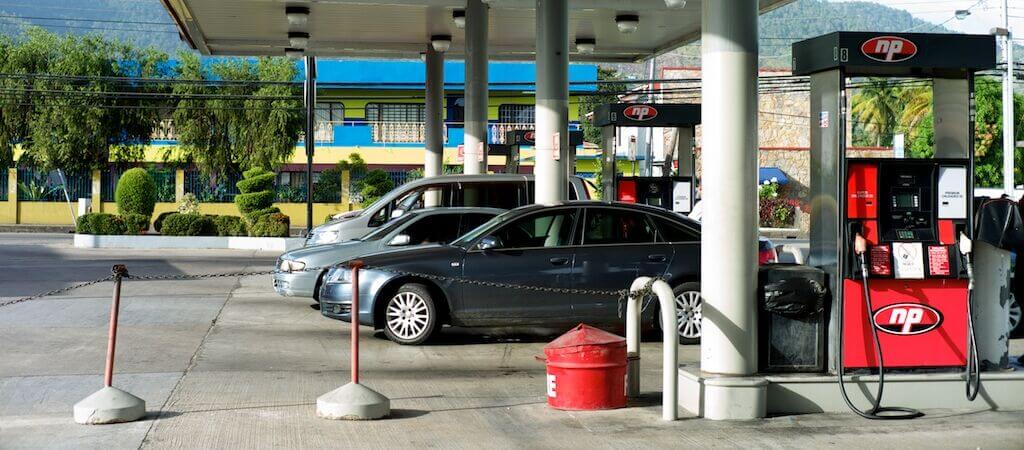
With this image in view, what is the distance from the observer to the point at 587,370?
31.6 ft

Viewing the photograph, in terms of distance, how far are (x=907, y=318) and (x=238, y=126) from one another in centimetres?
4906

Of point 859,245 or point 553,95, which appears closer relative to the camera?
point 859,245

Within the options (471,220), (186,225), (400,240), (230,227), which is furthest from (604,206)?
(186,225)

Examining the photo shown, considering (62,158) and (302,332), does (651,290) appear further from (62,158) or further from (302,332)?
(62,158)

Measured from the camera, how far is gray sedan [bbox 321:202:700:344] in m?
13.5

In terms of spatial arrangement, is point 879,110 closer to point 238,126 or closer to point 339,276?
point 238,126

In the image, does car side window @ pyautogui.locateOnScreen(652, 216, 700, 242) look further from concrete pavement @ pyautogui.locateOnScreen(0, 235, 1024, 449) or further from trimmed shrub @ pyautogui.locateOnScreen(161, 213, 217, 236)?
trimmed shrub @ pyautogui.locateOnScreen(161, 213, 217, 236)

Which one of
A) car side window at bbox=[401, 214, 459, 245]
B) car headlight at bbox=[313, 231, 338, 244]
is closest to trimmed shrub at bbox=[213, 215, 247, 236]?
car headlight at bbox=[313, 231, 338, 244]

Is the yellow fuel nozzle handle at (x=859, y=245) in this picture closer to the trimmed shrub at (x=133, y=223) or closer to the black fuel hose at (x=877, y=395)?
the black fuel hose at (x=877, y=395)

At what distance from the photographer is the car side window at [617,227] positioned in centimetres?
1395

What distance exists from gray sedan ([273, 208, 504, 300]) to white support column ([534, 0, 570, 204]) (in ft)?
6.07

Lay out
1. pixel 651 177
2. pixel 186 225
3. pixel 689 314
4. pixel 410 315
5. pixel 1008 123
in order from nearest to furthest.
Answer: pixel 410 315 < pixel 689 314 < pixel 651 177 < pixel 186 225 < pixel 1008 123

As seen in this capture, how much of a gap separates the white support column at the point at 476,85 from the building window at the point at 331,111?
33.5m

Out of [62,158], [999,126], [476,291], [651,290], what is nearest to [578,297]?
[476,291]
